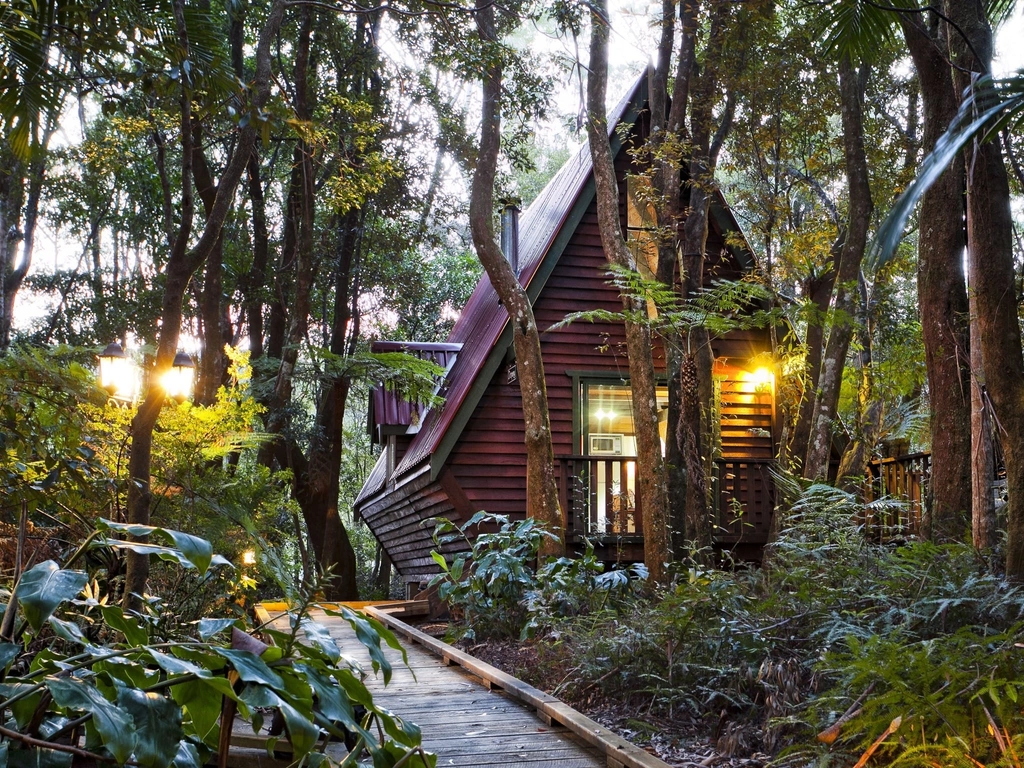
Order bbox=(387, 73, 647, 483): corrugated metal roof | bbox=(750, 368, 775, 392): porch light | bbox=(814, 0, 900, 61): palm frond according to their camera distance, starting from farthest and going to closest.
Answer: bbox=(750, 368, 775, 392): porch light, bbox=(387, 73, 647, 483): corrugated metal roof, bbox=(814, 0, 900, 61): palm frond

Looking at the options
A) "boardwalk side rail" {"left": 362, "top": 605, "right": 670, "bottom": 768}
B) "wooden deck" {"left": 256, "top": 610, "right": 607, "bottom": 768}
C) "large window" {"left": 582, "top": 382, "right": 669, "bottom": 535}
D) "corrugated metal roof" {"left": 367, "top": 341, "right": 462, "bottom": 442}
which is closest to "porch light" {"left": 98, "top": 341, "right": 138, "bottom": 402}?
"wooden deck" {"left": 256, "top": 610, "right": 607, "bottom": 768}

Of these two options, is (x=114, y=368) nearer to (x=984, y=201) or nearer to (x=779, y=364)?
(x=984, y=201)

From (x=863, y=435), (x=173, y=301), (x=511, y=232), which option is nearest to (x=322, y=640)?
(x=173, y=301)

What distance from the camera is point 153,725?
1850 mm

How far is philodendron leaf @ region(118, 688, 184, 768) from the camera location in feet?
5.91

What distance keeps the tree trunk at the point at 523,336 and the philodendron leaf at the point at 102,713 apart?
25.2 feet

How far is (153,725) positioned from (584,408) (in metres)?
11.1

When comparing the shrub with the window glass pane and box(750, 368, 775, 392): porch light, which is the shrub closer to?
the window glass pane

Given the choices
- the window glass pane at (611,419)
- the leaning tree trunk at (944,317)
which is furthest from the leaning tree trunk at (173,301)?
the window glass pane at (611,419)

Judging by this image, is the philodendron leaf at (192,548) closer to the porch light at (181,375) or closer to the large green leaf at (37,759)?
the large green leaf at (37,759)

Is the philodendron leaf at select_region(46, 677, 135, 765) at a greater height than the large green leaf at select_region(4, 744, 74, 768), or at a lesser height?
greater

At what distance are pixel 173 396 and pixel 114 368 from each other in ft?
3.95

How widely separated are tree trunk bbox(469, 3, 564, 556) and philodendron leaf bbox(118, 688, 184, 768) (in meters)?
7.52

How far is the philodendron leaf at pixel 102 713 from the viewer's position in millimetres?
1682
